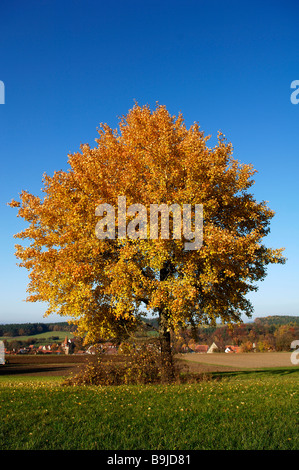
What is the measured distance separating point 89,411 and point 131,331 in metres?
10.4

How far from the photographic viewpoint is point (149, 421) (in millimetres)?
8547

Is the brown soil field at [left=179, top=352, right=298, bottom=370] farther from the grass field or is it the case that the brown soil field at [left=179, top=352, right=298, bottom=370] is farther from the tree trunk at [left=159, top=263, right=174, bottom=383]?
the grass field

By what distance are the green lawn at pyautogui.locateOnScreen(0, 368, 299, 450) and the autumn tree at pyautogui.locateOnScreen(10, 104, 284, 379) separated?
463 centimetres

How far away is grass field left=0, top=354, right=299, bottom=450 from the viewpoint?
7.10 m

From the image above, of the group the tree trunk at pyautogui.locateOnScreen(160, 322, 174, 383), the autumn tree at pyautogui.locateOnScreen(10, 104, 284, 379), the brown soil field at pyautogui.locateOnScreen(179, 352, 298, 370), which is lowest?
the brown soil field at pyautogui.locateOnScreen(179, 352, 298, 370)

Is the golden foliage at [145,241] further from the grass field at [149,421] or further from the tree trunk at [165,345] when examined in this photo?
the grass field at [149,421]

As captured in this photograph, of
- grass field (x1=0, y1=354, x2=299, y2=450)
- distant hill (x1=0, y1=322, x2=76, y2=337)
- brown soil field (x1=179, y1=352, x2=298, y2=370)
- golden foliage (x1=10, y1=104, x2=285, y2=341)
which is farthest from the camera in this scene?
distant hill (x1=0, y1=322, x2=76, y2=337)

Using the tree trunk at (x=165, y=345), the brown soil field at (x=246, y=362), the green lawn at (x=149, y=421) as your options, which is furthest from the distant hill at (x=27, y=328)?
the green lawn at (x=149, y=421)

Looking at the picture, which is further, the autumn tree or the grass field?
the autumn tree

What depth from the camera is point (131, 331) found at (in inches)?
781

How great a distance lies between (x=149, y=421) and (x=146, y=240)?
9.12m

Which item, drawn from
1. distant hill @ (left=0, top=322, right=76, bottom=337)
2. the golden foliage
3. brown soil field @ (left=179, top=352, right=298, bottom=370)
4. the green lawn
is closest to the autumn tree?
the golden foliage

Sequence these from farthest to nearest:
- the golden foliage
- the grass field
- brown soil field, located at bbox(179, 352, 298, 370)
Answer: brown soil field, located at bbox(179, 352, 298, 370), the golden foliage, the grass field

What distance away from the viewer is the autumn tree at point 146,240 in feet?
51.9
